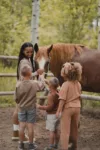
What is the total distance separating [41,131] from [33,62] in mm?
1441

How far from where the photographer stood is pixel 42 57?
5.54m

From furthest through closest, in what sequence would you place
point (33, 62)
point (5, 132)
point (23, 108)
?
point (5, 132)
point (33, 62)
point (23, 108)

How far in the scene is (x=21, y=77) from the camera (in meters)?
4.73

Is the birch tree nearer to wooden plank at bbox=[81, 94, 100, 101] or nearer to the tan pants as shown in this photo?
wooden plank at bbox=[81, 94, 100, 101]

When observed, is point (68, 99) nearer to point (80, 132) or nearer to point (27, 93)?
point (27, 93)

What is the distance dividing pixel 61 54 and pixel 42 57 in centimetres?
58

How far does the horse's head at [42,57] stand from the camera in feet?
17.9

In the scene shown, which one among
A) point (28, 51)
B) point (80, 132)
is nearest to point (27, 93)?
point (28, 51)

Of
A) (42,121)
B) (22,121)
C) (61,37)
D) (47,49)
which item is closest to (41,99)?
(42,121)

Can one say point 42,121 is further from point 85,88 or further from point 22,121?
point 22,121

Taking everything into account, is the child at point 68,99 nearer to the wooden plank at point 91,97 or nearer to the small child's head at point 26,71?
the small child's head at point 26,71

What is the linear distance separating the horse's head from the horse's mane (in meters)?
0.27

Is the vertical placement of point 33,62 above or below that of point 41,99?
above

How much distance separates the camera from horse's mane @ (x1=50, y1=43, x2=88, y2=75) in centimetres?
596
